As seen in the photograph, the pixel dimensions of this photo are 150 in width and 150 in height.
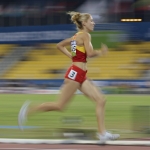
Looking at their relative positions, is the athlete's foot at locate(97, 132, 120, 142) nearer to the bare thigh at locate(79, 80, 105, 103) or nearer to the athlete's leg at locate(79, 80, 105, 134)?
the athlete's leg at locate(79, 80, 105, 134)

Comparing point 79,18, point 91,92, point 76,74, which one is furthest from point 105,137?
point 79,18

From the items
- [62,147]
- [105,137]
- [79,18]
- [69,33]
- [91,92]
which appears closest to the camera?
[62,147]

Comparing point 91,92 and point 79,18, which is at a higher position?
point 79,18

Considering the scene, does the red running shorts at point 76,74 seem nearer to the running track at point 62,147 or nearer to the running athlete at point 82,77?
the running athlete at point 82,77

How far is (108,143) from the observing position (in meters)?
7.07

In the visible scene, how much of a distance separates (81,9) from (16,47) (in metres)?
4.07

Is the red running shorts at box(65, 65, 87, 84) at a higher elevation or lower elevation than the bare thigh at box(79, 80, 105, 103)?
higher

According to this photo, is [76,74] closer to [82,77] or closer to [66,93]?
[82,77]

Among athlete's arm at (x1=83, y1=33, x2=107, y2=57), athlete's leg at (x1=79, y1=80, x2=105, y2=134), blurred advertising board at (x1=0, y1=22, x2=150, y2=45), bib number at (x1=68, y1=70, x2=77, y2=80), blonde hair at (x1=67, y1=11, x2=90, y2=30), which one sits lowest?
blurred advertising board at (x1=0, y1=22, x2=150, y2=45)

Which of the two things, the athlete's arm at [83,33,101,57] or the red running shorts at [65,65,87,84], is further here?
the red running shorts at [65,65,87,84]

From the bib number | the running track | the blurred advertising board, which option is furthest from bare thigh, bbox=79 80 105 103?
the blurred advertising board

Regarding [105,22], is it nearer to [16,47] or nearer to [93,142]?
[16,47]

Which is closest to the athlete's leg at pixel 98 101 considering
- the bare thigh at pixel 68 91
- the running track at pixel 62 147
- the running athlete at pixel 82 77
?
the running athlete at pixel 82 77

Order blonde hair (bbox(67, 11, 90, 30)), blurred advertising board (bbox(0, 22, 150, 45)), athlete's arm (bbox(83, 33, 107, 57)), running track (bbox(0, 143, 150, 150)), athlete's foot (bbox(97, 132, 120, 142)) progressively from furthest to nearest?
1. blurred advertising board (bbox(0, 22, 150, 45))
2. blonde hair (bbox(67, 11, 90, 30))
3. athlete's foot (bbox(97, 132, 120, 142))
4. athlete's arm (bbox(83, 33, 107, 57))
5. running track (bbox(0, 143, 150, 150))
